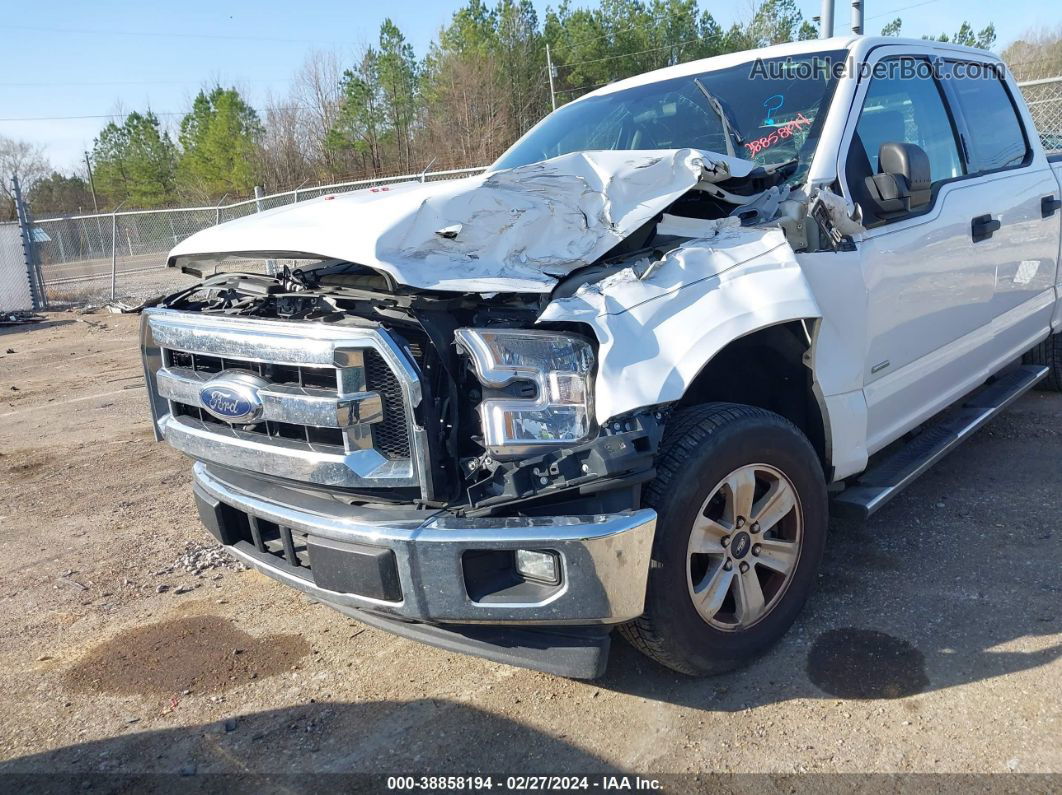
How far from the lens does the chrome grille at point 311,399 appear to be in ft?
7.52

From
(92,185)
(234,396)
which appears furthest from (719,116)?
(92,185)

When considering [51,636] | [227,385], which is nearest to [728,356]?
[227,385]

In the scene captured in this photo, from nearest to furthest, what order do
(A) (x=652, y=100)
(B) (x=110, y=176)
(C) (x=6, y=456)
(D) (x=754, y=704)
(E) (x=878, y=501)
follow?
1. (D) (x=754, y=704)
2. (E) (x=878, y=501)
3. (A) (x=652, y=100)
4. (C) (x=6, y=456)
5. (B) (x=110, y=176)

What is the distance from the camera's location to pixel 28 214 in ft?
51.0

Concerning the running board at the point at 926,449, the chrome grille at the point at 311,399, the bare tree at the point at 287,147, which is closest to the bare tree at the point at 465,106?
the bare tree at the point at 287,147

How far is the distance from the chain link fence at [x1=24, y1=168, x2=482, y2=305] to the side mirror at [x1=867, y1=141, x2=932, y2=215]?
583 inches

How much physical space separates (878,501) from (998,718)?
86 centimetres

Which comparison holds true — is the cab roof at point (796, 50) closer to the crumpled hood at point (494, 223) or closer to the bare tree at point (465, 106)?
the crumpled hood at point (494, 223)

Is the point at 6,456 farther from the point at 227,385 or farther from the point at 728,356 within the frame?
the point at 728,356

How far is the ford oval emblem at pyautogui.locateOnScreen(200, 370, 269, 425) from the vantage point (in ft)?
8.33

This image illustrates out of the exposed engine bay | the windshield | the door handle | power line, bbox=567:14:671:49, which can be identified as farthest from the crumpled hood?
power line, bbox=567:14:671:49

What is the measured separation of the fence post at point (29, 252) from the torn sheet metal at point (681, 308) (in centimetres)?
1618

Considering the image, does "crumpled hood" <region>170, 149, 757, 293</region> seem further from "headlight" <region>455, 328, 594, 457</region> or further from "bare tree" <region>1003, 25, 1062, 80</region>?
"bare tree" <region>1003, 25, 1062, 80</region>

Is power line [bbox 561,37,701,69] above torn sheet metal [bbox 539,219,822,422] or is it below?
above
